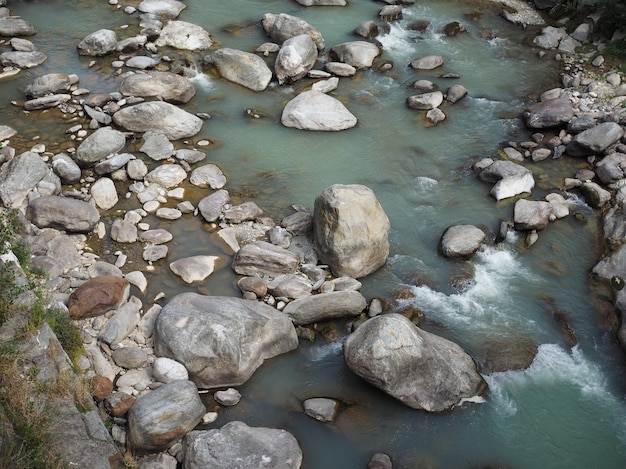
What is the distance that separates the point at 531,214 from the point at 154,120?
907 cm

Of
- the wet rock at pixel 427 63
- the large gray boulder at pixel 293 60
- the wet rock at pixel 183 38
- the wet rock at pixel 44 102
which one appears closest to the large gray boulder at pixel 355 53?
the large gray boulder at pixel 293 60

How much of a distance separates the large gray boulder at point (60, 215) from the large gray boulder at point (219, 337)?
3.05 m

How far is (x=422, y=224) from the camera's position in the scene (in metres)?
13.4

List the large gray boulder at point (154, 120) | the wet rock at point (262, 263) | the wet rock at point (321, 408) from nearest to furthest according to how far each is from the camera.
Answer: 1. the wet rock at point (321, 408)
2. the wet rock at point (262, 263)
3. the large gray boulder at point (154, 120)

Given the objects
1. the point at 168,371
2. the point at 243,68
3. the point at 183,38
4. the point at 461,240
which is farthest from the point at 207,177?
the point at 183,38

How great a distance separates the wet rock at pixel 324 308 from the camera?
10914 millimetres

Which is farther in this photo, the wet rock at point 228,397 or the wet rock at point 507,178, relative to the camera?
the wet rock at point 507,178

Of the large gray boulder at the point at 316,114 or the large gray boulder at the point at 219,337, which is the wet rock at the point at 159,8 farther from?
the large gray boulder at the point at 219,337

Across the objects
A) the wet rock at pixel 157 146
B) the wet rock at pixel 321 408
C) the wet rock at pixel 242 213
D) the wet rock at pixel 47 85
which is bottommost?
the wet rock at pixel 321 408

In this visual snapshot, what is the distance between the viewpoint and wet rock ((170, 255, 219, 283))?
11.7 m

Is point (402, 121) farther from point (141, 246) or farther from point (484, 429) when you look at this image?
point (484, 429)

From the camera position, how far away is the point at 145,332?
10562 mm

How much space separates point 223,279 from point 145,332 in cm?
189

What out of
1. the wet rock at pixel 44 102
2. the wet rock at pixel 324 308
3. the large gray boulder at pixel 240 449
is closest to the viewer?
the large gray boulder at pixel 240 449
